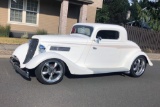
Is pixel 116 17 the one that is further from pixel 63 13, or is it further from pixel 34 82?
pixel 34 82

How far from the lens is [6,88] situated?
570 centimetres

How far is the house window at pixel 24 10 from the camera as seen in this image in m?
16.0

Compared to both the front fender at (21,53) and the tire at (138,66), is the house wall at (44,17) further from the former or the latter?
the tire at (138,66)

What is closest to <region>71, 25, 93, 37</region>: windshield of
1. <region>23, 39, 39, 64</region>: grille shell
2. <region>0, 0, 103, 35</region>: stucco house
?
<region>23, 39, 39, 64</region>: grille shell

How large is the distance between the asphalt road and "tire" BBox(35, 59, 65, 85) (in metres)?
0.16

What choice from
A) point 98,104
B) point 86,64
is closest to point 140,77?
point 86,64

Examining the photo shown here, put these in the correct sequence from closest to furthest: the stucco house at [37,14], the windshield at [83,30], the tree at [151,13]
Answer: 1. the windshield at [83,30]
2. the stucco house at [37,14]
3. the tree at [151,13]

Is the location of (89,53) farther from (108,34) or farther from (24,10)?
(24,10)

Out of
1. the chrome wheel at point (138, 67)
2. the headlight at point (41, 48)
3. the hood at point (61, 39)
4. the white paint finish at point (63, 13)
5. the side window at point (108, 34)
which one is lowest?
the chrome wheel at point (138, 67)

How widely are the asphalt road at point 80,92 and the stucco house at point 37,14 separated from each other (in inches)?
355

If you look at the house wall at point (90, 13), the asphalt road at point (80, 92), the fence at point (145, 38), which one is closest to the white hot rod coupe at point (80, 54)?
the asphalt road at point (80, 92)

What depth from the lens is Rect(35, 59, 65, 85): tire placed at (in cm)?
603

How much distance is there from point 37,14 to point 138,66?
34.9ft

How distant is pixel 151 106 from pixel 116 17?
32.5 meters
